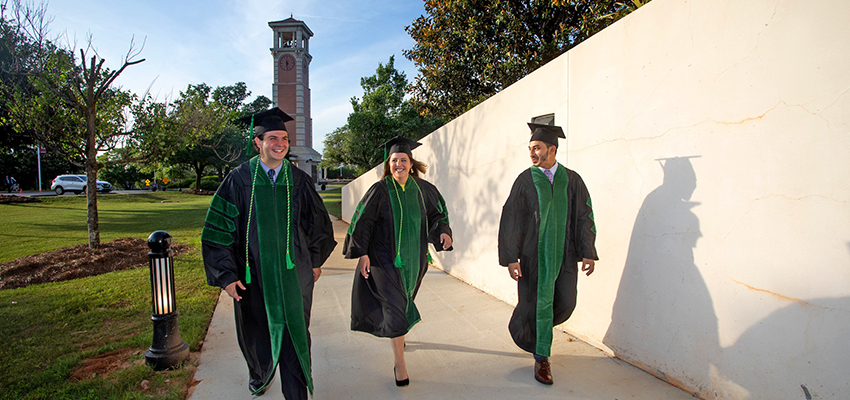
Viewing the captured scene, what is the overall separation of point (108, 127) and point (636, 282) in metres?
9.15

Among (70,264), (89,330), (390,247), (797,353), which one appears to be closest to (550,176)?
(390,247)

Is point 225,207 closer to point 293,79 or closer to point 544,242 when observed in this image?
point 544,242

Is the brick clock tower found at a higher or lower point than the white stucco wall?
higher

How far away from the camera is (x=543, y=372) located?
9.52 ft

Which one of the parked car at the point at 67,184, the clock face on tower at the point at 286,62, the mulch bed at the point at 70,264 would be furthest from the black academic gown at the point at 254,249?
the clock face on tower at the point at 286,62

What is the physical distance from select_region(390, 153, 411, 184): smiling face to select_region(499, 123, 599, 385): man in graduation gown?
82 centimetres

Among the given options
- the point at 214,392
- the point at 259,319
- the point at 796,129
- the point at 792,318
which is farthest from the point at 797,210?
the point at 214,392

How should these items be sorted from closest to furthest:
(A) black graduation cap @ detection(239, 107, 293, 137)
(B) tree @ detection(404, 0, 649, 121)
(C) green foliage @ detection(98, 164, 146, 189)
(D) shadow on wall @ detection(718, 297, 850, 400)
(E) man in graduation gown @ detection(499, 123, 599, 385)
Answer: (D) shadow on wall @ detection(718, 297, 850, 400), (A) black graduation cap @ detection(239, 107, 293, 137), (E) man in graduation gown @ detection(499, 123, 599, 385), (B) tree @ detection(404, 0, 649, 121), (C) green foliage @ detection(98, 164, 146, 189)

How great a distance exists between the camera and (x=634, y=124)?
118 inches

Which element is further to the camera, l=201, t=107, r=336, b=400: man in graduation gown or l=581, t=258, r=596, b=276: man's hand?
l=581, t=258, r=596, b=276: man's hand

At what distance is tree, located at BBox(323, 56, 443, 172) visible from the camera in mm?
21844

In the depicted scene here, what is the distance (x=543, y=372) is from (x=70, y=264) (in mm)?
7778

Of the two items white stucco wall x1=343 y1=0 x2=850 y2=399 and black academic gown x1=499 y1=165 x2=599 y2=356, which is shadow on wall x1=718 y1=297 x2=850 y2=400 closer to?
white stucco wall x1=343 y1=0 x2=850 y2=399

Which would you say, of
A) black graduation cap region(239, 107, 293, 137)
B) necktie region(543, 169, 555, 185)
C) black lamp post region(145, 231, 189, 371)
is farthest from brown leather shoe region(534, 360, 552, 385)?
black lamp post region(145, 231, 189, 371)
